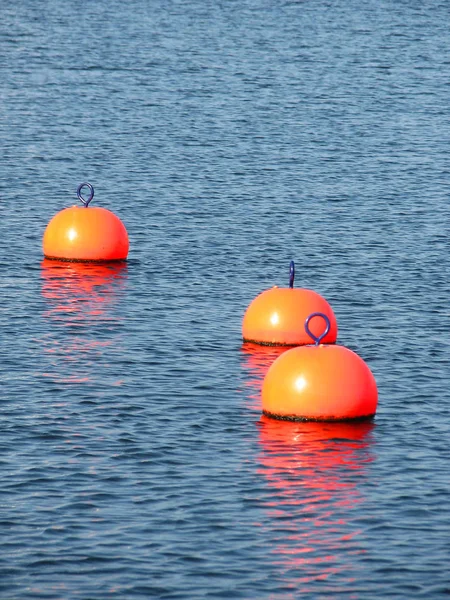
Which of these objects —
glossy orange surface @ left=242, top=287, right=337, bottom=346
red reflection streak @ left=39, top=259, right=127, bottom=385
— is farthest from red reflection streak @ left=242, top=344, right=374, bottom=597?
red reflection streak @ left=39, top=259, right=127, bottom=385

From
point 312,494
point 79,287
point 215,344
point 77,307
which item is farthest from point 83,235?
point 312,494

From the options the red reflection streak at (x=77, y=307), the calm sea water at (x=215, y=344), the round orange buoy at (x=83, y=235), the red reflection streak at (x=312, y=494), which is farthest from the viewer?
the round orange buoy at (x=83, y=235)

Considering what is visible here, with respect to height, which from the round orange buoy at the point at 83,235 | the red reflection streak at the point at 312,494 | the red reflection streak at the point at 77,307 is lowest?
the red reflection streak at the point at 312,494

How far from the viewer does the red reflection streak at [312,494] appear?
17.8 m

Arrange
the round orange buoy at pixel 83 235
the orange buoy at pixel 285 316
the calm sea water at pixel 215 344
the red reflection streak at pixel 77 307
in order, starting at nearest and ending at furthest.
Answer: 1. the calm sea water at pixel 215 344
2. the red reflection streak at pixel 77 307
3. the orange buoy at pixel 285 316
4. the round orange buoy at pixel 83 235

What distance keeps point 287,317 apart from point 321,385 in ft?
16.8

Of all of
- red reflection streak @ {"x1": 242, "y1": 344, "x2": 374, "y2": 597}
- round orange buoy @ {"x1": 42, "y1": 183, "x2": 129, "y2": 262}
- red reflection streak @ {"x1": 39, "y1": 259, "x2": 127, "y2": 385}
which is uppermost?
round orange buoy @ {"x1": 42, "y1": 183, "x2": 129, "y2": 262}

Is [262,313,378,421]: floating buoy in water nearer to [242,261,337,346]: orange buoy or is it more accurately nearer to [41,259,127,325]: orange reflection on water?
[242,261,337,346]: orange buoy

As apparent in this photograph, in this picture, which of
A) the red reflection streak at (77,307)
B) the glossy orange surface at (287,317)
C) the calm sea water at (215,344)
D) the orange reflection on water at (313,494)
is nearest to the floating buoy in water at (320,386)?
the orange reflection on water at (313,494)

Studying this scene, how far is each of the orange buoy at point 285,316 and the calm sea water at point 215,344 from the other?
507 millimetres

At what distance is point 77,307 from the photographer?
31.4 m

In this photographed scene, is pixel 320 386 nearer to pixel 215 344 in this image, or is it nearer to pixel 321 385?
pixel 321 385

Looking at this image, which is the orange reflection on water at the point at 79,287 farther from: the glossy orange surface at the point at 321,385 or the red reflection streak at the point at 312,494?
the glossy orange surface at the point at 321,385

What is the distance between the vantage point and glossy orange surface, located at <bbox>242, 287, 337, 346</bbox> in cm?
2795
